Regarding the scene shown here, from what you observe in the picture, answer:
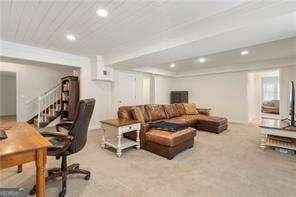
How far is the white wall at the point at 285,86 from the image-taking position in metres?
5.77

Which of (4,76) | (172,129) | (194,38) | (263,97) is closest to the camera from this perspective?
Answer: (194,38)

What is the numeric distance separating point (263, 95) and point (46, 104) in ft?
31.1

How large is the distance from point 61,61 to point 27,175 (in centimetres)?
332

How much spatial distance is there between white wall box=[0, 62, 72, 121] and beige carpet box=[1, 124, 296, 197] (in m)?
4.87

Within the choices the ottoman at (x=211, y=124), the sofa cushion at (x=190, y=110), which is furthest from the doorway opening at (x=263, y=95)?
the sofa cushion at (x=190, y=110)

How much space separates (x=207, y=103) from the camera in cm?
818

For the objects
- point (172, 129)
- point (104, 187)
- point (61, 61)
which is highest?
point (61, 61)

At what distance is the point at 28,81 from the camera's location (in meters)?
7.08

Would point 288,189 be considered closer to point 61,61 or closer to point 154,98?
point 61,61

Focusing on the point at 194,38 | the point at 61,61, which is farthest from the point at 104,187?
the point at 61,61

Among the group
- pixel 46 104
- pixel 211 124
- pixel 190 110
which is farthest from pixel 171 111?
pixel 46 104

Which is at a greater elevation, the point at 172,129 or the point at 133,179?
the point at 172,129

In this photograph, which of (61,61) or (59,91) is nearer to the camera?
(61,61)

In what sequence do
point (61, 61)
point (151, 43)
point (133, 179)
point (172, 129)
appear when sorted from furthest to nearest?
point (61, 61), point (151, 43), point (172, 129), point (133, 179)
